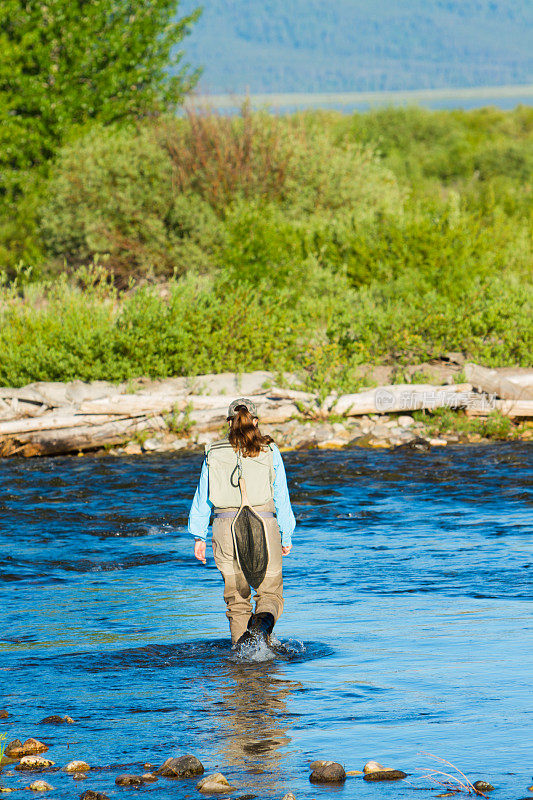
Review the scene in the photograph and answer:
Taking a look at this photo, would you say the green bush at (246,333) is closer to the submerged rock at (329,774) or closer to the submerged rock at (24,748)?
the submerged rock at (24,748)

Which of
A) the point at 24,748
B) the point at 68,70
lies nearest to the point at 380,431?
the point at 24,748

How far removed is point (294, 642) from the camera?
702 cm

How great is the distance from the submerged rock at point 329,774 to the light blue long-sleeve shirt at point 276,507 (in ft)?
7.65

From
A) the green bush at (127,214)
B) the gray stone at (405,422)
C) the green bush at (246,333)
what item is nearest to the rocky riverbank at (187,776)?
the green bush at (246,333)

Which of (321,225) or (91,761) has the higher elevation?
(321,225)

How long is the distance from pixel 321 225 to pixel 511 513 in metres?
12.3

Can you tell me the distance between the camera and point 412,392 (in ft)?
55.3

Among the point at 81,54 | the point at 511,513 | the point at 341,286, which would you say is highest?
the point at 81,54

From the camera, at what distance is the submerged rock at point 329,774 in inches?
183

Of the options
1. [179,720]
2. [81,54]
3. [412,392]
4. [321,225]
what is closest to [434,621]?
[179,720]

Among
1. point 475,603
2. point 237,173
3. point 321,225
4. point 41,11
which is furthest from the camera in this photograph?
point 41,11

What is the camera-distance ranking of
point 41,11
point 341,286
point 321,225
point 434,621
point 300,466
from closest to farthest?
point 434,621
point 300,466
point 341,286
point 321,225
point 41,11

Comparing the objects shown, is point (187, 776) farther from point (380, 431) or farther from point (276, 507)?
point (380, 431)

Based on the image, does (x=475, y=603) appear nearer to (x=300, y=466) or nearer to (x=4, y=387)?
(x=300, y=466)
